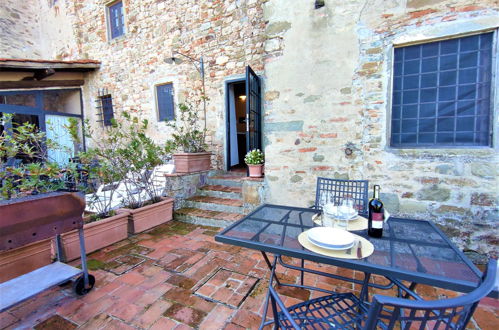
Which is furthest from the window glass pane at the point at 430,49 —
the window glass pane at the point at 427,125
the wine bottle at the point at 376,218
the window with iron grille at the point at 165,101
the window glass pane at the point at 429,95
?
the window with iron grille at the point at 165,101

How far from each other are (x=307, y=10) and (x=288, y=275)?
301 cm

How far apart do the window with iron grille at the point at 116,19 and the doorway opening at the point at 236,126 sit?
3.93 meters

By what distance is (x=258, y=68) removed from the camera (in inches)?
182

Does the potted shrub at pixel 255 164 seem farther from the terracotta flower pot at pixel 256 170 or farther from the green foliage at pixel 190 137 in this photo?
the green foliage at pixel 190 137

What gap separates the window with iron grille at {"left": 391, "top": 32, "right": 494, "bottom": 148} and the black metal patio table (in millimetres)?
1436

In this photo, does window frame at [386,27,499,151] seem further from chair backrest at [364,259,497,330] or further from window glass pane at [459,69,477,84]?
chair backrest at [364,259,497,330]

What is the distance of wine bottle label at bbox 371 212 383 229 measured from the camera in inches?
52.3

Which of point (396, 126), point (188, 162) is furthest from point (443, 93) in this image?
point (188, 162)

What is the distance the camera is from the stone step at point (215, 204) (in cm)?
356

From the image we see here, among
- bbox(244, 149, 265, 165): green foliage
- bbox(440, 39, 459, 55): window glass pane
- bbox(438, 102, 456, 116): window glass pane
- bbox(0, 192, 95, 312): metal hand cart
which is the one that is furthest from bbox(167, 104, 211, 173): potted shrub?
bbox(440, 39, 459, 55): window glass pane

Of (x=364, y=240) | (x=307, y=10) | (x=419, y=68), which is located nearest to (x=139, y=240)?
(x=364, y=240)

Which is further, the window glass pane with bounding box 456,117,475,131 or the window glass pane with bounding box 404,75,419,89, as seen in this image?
the window glass pane with bounding box 404,75,419,89

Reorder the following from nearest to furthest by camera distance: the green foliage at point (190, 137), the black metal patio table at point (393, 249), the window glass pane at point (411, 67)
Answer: the black metal patio table at point (393, 249) → the window glass pane at point (411, 67) → the green foliage at point (190, 137)

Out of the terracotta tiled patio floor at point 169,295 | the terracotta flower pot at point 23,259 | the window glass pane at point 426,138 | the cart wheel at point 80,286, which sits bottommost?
the terracotta tiled patio floor at point 169,295
